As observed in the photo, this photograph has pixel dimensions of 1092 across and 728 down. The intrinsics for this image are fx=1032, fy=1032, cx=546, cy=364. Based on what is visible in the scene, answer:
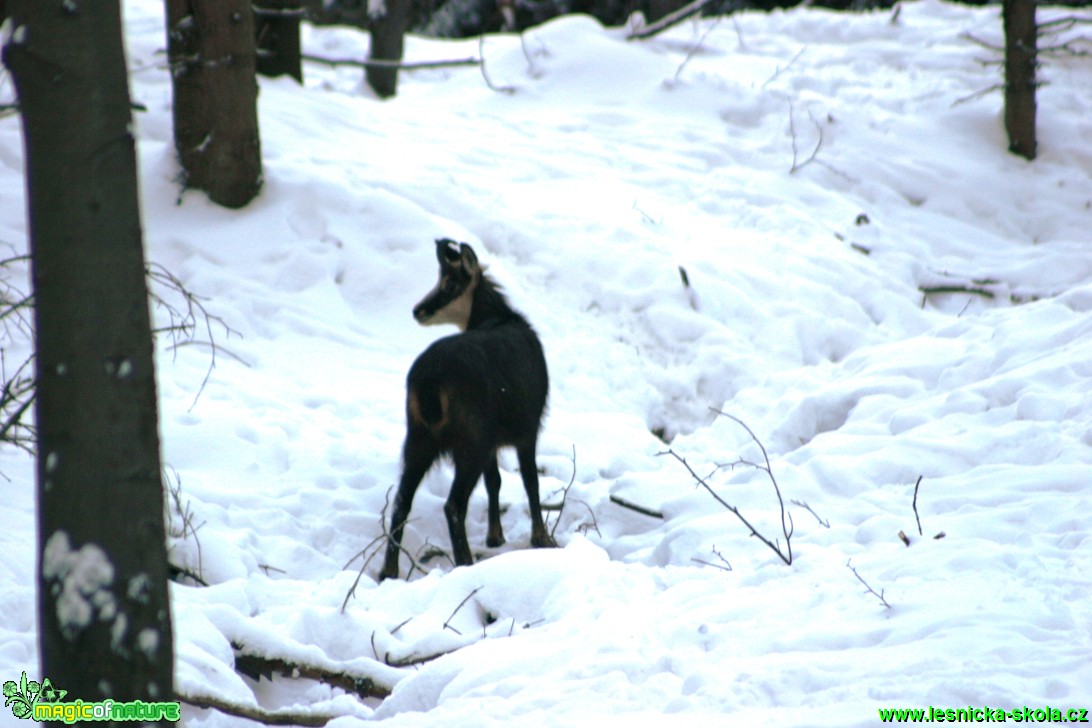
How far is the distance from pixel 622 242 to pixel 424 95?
5.70m

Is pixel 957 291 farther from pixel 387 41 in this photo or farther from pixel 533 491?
pixel 387 41

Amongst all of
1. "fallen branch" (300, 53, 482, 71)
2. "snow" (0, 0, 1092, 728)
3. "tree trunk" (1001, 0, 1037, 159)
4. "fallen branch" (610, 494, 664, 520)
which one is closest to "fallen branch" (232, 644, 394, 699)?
"snow" (0, 0, 1092, 728)

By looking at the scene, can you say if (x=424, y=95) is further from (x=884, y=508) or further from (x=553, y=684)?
(x=553, y=684)

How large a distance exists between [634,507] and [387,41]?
32.6 feet

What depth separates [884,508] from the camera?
5.09 meters

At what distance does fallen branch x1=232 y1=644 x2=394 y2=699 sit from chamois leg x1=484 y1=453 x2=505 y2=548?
217 centimetres

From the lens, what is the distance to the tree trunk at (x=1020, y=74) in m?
12.7

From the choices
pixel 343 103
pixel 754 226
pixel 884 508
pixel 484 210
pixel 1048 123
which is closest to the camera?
pixel 884 508

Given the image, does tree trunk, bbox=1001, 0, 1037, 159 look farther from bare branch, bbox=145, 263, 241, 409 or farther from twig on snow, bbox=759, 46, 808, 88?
bare branch, bbox=145, 263, 241, 409

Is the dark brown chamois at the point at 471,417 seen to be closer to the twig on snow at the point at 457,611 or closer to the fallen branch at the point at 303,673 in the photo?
the twig on snow at the point at 457,611

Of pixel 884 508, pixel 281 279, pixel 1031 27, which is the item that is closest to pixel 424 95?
pixel 281 279

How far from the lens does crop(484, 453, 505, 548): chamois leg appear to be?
590 centimetres

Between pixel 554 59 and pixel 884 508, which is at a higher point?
pixel 554 59

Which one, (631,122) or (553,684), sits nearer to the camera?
(553,684)
